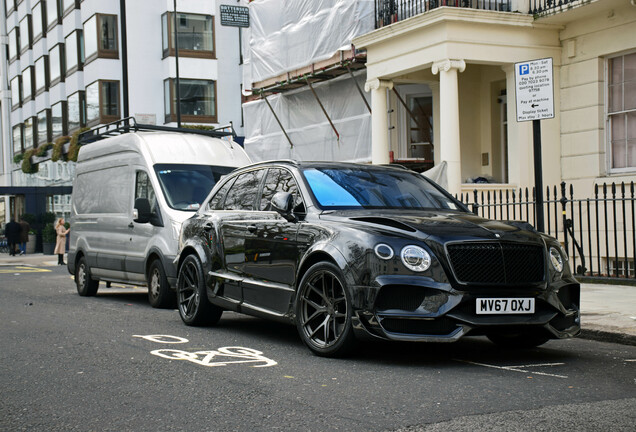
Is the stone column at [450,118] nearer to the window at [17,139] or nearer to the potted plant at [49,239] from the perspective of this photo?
the potted plant at [49,239]

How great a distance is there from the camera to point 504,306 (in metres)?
6.70

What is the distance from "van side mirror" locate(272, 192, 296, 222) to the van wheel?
14.3 ft

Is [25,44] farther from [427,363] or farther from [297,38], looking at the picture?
[427,363]

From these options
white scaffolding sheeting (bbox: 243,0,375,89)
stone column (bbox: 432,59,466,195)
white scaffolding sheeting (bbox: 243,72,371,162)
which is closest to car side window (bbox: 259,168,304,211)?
stone column (bbox: 432,59,466,195)

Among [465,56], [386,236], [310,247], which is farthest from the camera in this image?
[465,56]

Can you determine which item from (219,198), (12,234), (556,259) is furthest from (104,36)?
(556,259)

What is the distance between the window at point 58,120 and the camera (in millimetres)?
46188

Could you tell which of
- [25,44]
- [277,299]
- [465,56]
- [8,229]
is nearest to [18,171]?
[25,44]

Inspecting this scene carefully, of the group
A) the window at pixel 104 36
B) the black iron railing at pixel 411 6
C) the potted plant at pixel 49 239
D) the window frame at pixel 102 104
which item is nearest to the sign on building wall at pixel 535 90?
the black iron railing at pixel 411 6

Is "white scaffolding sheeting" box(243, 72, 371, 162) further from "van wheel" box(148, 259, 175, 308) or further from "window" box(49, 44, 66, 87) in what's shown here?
"window" box(49, 44, 66, 87)

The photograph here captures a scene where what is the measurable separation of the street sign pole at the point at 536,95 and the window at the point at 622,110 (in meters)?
7.47

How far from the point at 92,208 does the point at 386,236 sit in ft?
28.9

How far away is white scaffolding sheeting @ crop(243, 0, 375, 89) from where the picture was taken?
22.3 metres

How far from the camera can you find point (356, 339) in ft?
22.5
